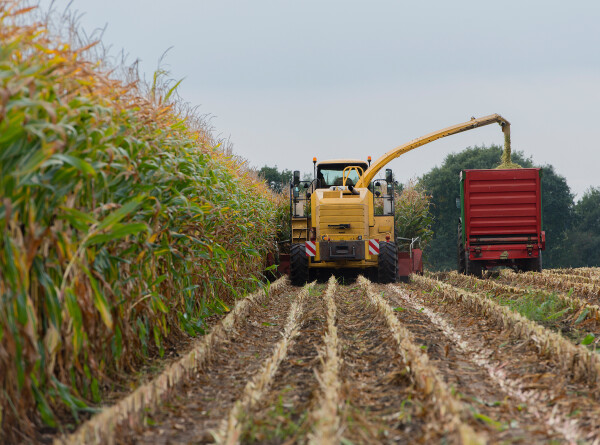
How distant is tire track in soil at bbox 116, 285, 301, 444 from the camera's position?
13.5 ft

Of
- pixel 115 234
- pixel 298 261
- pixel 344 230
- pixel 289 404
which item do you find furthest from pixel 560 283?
pixel 115 234

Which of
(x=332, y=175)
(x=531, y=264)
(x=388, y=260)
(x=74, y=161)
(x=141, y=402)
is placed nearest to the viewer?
(x=74, y=161)

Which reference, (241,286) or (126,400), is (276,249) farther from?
(126,400)

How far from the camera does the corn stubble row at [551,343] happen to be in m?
5.36

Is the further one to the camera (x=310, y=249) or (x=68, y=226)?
(x=310, y=249)

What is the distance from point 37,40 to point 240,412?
2675 millimetres

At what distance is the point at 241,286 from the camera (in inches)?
450

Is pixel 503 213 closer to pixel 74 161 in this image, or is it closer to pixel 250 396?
pixel 250 396

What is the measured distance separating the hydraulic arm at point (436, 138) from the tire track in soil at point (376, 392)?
8.20 metres

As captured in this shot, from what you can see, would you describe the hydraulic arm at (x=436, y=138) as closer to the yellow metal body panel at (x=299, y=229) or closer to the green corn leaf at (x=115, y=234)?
the yellow metal body panel at (x=299, y=229)

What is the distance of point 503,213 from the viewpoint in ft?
52.3

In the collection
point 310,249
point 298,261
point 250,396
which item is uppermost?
point 310,249

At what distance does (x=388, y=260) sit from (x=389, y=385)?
1003 centimetres

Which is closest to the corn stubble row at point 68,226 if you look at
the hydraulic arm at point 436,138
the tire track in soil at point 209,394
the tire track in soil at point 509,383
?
the tire track in soil at point 209,394
